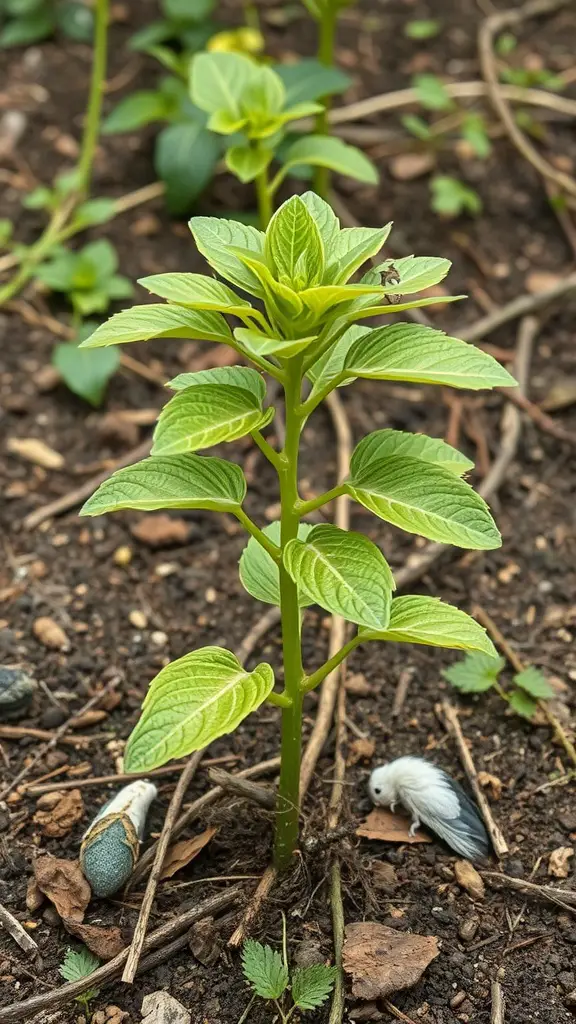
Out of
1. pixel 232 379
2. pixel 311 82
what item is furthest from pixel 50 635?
pixel 311 82

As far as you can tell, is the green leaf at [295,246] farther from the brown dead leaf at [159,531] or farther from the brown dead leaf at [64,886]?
the brown dead leaf at [159,531]

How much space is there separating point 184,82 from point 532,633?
6.47ft

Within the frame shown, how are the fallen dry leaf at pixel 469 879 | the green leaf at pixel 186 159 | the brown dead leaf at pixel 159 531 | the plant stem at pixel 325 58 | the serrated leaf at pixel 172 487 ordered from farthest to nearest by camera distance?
the green leaf at pixel 186 159, the plant stem at pixel 325 58, the brown dead leaf at pixel 159 531, the fallen dry leaf at pixel 469 879, the serrated leaf at pixel 172 487

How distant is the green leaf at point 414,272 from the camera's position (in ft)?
4.19

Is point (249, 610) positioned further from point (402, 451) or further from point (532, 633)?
point (402, 451)

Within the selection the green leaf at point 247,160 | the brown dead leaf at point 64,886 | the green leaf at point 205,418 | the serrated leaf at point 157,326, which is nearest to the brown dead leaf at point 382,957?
the brown dead leaf at point 64,886

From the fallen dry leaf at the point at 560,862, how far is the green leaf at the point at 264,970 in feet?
1.55

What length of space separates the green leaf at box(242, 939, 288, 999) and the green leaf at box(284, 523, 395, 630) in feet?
1.80

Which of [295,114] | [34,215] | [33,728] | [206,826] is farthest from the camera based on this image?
[34,215]

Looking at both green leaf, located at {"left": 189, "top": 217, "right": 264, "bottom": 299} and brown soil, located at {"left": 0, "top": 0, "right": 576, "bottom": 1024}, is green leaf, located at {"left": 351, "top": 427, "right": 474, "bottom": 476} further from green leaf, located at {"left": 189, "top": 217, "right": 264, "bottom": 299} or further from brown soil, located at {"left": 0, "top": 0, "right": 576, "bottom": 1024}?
brown soil, located at {"left": 0, "top": 0, "right": 576, "bottom": 1024}

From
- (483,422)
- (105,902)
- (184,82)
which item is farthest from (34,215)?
(105,902)

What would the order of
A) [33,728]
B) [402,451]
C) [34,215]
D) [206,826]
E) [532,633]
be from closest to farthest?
[402,451]
[206,826]
[33,728]
[532,633]
[34,215]

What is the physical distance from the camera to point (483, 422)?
266 cm

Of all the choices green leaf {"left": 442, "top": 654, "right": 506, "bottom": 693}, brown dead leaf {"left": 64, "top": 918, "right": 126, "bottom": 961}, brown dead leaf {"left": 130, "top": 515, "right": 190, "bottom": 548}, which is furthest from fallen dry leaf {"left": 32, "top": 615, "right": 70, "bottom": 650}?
green leaf {"left": 442, "top": 654, "right": 506, "bottom": 693}
